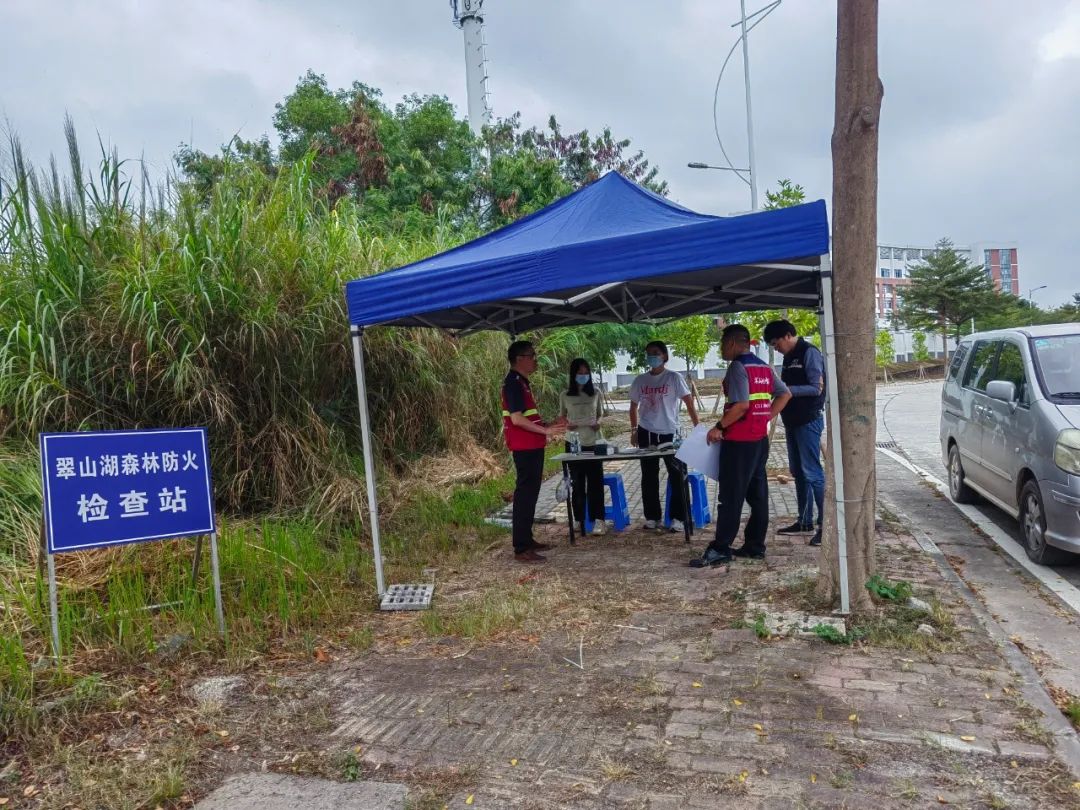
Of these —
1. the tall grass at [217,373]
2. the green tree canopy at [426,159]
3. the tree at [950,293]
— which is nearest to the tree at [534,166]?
the green tree canopy at [426,159]

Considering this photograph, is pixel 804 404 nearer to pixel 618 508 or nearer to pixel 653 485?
pixel 653 485

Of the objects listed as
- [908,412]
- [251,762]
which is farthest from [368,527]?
[908,412]

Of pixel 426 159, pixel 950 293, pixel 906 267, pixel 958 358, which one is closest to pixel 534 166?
pixel 426 159

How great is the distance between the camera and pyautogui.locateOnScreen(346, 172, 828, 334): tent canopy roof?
4.19 meters

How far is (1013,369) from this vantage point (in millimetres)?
6363

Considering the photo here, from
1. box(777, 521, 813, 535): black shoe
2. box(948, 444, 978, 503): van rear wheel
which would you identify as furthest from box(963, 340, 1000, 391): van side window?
box(777, 521, 813, 535): black shoe

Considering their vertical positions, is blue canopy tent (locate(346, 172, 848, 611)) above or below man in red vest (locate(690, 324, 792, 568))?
above

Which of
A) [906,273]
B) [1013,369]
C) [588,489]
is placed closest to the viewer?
[1013,369]

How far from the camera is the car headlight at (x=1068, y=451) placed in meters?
5.04

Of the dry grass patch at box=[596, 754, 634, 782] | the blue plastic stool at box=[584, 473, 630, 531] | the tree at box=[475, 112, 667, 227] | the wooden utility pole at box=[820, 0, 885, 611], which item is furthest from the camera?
the tree at box=[475, 112, 667, 227]

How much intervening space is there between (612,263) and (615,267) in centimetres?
3

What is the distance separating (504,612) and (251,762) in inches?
75.9

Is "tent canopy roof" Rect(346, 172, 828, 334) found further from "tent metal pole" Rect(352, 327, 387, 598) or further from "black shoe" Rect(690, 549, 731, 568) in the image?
"black shoe" Rect(690, 549, 731, 568)

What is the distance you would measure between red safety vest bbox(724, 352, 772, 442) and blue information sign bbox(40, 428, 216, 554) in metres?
3.49
